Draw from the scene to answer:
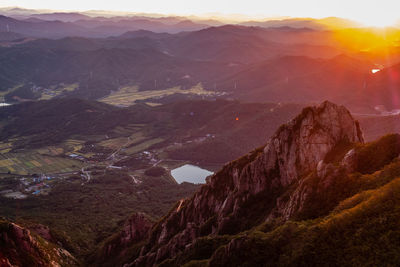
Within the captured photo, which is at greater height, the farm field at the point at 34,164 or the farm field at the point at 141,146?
the farm field at the point at 141,146

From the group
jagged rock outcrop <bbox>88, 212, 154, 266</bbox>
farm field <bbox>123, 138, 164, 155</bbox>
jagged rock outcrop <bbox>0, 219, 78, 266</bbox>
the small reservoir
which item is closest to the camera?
jagged rock outcrop <bbox>0, 219, 78, 266</bbox>

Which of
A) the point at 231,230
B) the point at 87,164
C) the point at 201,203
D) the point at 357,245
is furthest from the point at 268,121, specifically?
the point at 357,245

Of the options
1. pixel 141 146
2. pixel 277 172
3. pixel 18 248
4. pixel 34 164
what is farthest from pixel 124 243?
pixel 141 146

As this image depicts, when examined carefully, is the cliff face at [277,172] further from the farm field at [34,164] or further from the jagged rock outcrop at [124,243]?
the farm field at [34,164]

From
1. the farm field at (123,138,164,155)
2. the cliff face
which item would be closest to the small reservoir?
the farm field at (123,138,164,155)

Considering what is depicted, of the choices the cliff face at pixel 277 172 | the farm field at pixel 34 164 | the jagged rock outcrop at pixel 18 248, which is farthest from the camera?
the farm field at pixel 34 164

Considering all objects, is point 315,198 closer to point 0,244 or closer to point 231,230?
point 231,230

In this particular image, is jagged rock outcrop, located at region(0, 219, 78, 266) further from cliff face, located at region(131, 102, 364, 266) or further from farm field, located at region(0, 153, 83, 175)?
farm field, located at region(0, 153, 83, 175)

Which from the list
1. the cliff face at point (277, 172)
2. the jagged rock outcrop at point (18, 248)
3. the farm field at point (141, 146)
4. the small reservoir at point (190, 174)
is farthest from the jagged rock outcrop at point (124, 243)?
the farm field at point (141, 146)
